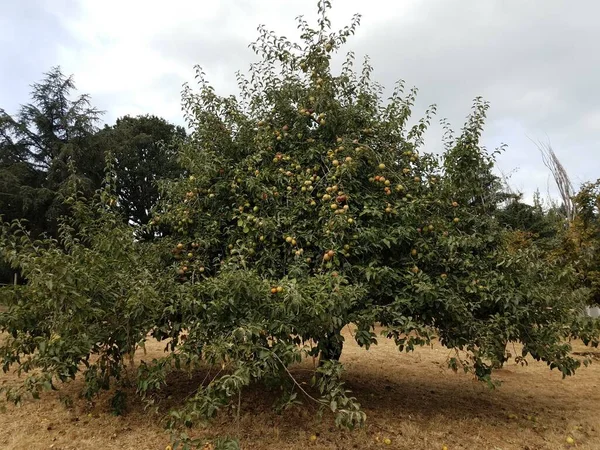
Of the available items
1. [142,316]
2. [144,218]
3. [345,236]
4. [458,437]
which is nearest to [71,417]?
[142,316]

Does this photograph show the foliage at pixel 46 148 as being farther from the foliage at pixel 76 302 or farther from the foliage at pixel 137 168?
the foliage at pixel 76 302

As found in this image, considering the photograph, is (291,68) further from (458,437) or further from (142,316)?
(458,437)

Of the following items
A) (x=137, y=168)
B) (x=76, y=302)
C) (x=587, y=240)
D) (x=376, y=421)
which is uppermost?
(x=137, y=168)

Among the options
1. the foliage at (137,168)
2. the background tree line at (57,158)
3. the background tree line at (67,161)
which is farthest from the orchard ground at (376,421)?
the foliage at (137,168)

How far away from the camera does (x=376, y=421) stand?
4.36 meters

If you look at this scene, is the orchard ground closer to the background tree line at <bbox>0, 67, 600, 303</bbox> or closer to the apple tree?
the apple tree

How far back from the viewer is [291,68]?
498cm

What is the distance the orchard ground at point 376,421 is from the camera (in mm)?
3855

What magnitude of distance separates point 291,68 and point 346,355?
5.19 metres

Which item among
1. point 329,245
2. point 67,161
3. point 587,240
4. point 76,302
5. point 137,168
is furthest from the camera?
point 137,168

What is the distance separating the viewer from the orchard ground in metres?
3.86

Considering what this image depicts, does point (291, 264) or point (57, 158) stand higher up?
point (57, 158)

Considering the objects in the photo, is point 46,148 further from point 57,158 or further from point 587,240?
point 587,240

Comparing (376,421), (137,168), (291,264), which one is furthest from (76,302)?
(137,168)
